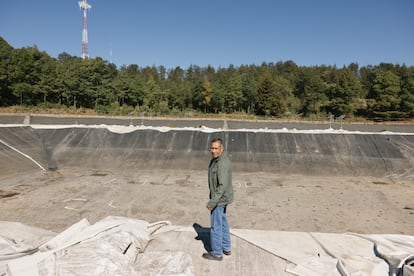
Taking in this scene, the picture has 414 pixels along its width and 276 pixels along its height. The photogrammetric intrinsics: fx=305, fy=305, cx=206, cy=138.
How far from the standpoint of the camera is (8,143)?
30.2 feet

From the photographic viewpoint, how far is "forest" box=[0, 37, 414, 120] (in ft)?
99.6

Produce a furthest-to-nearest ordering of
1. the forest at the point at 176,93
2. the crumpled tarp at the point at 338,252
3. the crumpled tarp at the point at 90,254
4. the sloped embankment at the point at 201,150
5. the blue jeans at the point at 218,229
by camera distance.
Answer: the forest at the point at 176,93 → the sloped embankment at the point at 201,150 → the blue jeans at the point at 218,229 → the crumpled tarp at the point at 338,252 → the crumpled tarp at the point at 90,254

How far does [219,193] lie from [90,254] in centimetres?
138

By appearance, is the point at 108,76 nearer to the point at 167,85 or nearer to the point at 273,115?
the point at 167,85

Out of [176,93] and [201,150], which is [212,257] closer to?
[201,150]

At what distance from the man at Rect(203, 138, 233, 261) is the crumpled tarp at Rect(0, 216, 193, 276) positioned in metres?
0.34

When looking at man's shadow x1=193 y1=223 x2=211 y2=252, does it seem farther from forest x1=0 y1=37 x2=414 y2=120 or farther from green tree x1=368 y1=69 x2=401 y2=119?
green tree x1=368 y1=69 x2=401 y2=119

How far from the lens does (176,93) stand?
3722 centimetres

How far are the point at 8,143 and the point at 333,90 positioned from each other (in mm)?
31901

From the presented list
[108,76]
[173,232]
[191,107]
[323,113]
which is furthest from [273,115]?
[173,232]

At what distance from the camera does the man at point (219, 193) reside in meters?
3.14

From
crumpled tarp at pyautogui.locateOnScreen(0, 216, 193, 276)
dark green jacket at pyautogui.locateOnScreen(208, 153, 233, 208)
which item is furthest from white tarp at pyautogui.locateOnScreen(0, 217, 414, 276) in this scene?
dark green jacket at pyautogui.locateOnScreen(208, 153, 233, 208)

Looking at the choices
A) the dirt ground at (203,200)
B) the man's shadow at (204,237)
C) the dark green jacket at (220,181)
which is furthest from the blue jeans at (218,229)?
the dirt ground at (203,200)

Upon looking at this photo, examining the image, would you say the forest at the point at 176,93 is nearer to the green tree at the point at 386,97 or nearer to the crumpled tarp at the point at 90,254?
the green tree at the point at 386,97
